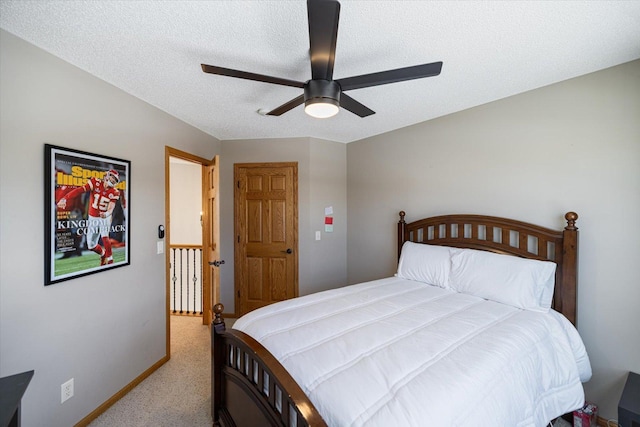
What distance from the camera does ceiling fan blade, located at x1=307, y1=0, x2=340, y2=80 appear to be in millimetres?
1084

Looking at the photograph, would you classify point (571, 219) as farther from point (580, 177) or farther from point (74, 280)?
point (74, 280)

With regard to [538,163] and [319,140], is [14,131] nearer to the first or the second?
[319,140]

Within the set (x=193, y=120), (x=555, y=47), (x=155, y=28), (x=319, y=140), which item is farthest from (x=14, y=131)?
(x=555, y=47)

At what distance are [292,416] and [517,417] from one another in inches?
41.7

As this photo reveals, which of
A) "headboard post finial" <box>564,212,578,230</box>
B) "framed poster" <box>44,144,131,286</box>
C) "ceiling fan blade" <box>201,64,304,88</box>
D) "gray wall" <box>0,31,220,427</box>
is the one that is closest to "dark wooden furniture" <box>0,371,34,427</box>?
"gray wall" <box>0,31,220,427</box>

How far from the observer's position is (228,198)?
386 cm

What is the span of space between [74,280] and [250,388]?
1.45 meters

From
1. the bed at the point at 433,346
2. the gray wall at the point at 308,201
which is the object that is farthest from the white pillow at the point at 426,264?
the gray wall at the point at 308,201

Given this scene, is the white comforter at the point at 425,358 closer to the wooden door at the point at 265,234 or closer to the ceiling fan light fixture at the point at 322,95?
the ceiling fan light fixture at the point at 322,95

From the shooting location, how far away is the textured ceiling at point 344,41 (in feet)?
4.49

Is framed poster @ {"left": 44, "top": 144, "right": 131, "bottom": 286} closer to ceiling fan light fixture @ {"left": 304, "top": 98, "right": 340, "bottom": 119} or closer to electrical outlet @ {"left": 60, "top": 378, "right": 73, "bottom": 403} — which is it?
electrical outlet @ {"left": 60, "top": 378, "right": 73, "bottom": 403}

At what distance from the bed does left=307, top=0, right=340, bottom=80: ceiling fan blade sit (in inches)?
57.9

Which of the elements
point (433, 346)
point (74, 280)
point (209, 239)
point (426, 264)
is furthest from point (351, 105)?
point (209, 239)

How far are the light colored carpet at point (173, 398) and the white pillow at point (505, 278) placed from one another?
231cm
